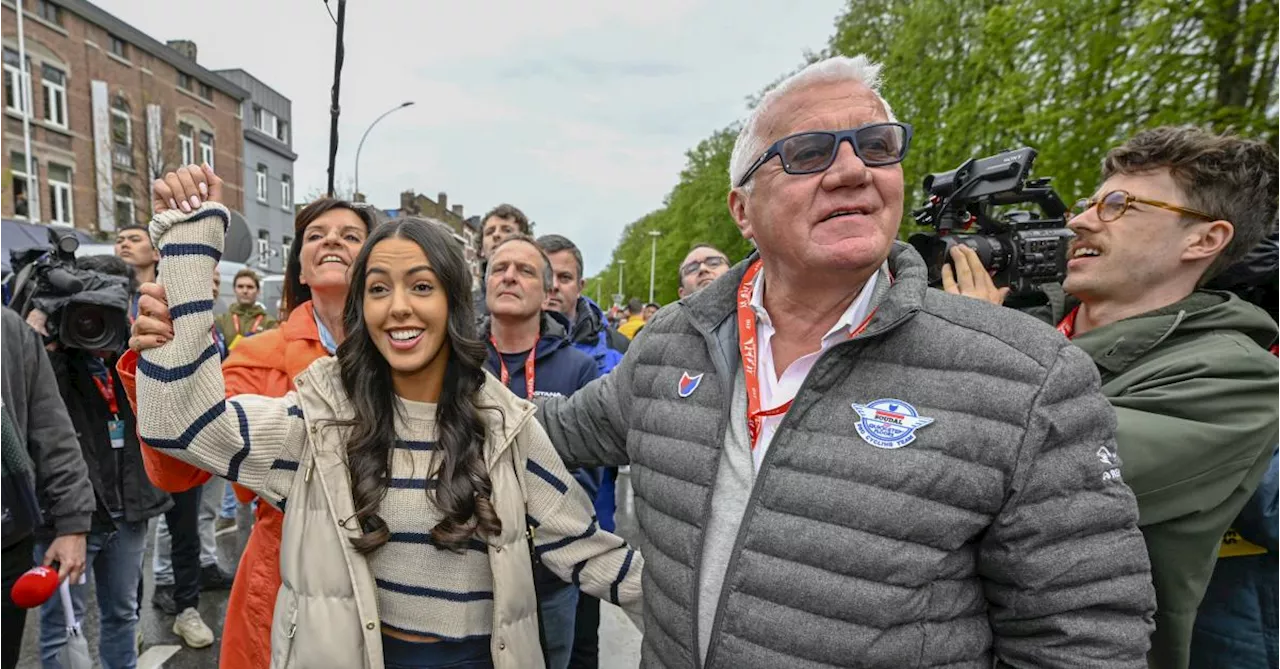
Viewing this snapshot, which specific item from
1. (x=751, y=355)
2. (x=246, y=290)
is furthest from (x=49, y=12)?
(x=751, y=355)

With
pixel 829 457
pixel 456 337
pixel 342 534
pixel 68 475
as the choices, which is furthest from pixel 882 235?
pixel 68 475

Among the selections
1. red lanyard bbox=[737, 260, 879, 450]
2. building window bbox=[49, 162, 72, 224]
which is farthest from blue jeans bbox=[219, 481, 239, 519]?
building window bbox=[49, 162, 72, 224]

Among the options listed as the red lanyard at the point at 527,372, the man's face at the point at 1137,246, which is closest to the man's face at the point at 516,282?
the red lanyard at the point at 527,372

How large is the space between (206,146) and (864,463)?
32109mm

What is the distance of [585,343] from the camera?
378 centimetres

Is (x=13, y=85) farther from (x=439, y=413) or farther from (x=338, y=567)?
(x=338, y=567)

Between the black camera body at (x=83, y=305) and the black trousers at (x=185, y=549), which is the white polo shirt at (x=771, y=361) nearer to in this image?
the black camera body at (x=83, y=305)

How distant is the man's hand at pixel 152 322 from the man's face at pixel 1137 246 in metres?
2.43

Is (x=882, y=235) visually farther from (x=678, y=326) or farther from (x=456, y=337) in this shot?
(x=456, y=337)

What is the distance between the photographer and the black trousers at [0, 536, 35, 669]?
92.0 inches

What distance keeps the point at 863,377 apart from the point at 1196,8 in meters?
8.99

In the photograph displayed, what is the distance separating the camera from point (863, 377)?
131 cm

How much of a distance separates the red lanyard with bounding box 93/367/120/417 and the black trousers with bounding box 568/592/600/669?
2.61 m

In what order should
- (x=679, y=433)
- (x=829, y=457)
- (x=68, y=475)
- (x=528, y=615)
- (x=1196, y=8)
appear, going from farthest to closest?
(x=1196, y=8)
(x=68, y=475)
(x=528, y=615)
(x=679, y=433)
(x=829, y=457)
